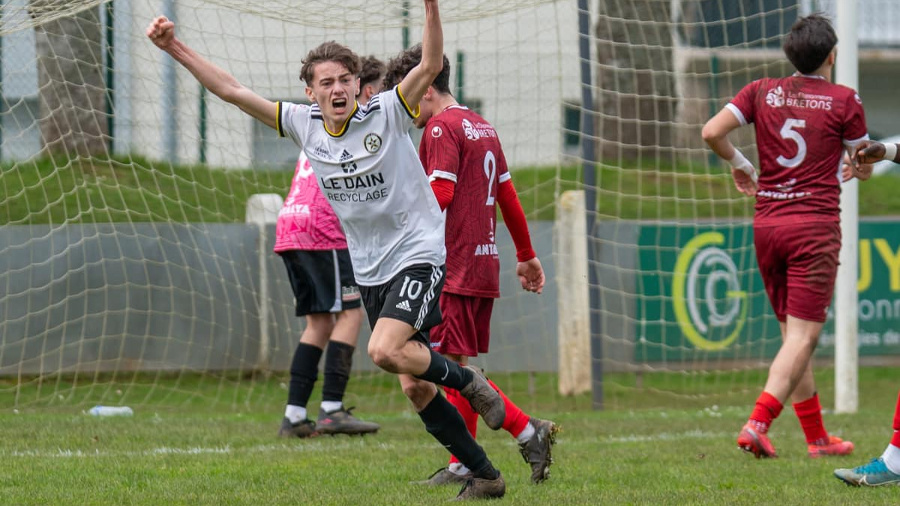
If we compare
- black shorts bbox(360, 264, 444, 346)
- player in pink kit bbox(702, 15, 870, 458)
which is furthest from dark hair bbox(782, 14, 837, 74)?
black shorts bbox(360, 264, 444, 346)

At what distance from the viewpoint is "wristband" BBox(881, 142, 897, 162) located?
476cm

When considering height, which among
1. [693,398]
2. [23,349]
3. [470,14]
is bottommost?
[693,398]

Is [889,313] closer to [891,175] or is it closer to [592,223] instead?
[592,223]

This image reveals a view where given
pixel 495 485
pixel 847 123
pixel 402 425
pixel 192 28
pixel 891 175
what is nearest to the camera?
pixel 495 485

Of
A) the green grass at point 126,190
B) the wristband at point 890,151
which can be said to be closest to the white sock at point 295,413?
the green grass at point 126,190

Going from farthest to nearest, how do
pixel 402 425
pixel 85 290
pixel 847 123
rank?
pixel 85 290
pixel 402 425
pixel 847 123

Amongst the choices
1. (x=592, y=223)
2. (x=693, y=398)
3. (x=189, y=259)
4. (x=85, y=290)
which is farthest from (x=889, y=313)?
(x=85, y=290)

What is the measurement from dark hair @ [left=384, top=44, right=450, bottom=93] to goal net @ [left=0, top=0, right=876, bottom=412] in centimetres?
251

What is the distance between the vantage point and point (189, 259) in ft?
31.2

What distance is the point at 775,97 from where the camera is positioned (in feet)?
18.9

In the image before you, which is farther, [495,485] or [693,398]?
[693,398]

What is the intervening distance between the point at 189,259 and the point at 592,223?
334 centimetres

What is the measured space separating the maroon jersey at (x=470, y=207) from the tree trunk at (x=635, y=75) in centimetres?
526

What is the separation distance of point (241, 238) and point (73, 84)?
6.27 feet
